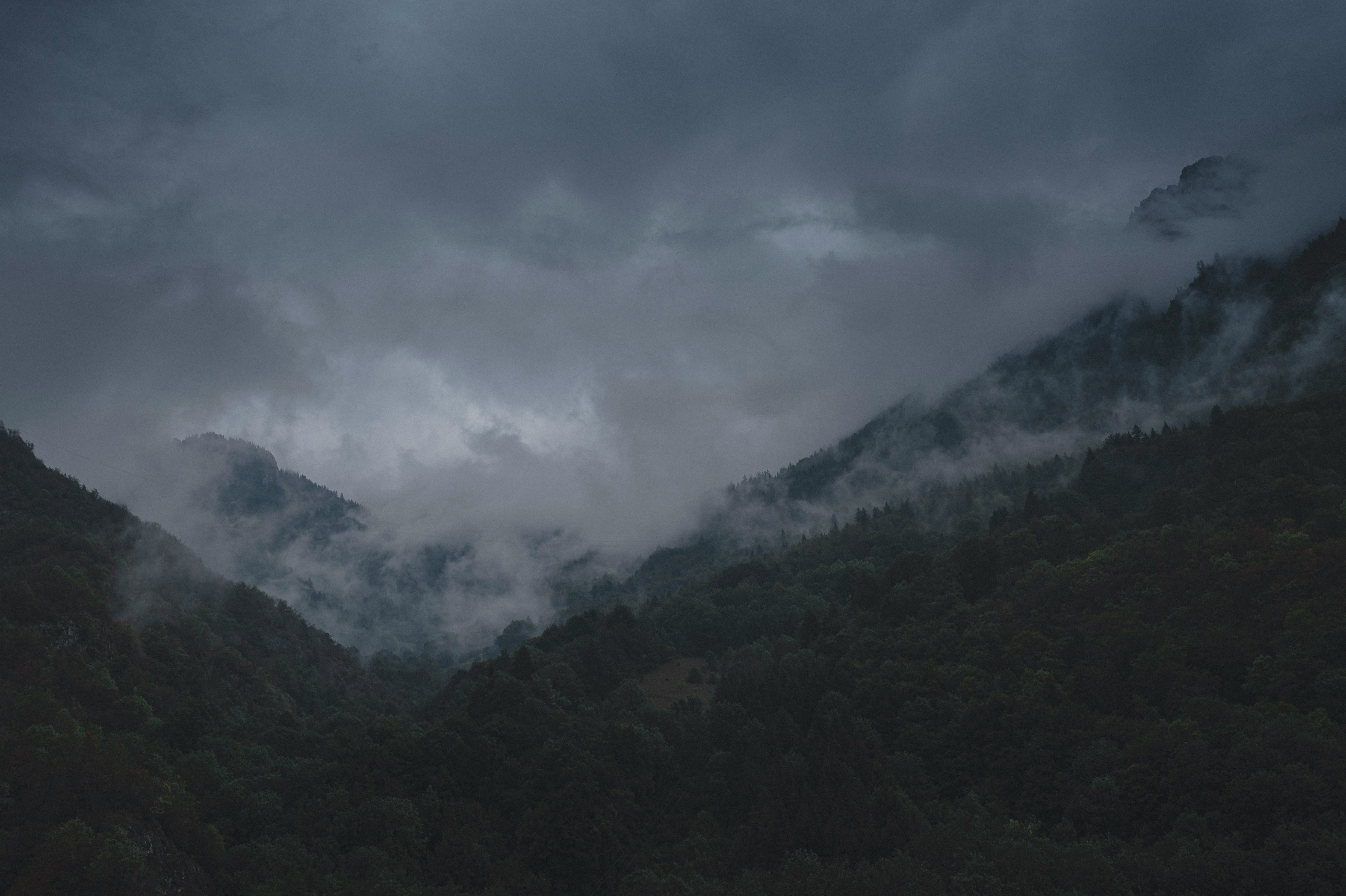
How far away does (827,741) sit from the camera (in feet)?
246

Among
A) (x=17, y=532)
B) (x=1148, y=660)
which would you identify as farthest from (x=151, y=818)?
(x=1148, y=660)

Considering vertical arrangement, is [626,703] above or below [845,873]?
above

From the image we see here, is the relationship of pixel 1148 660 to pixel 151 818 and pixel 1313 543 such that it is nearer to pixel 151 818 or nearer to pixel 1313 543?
pixel 1313 543

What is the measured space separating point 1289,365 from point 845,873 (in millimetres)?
195206

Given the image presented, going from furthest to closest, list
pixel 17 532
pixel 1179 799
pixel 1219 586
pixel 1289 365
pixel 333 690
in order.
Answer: pixel 1289 365
pixel 333 690
pixel 17 532
pixel 1219 586
pixel 1179 799

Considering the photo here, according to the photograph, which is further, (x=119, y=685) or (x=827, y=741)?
(x=119, y=685)

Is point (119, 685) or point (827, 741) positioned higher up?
point (119, 685)

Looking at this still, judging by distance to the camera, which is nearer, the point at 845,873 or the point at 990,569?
the point at 845,873

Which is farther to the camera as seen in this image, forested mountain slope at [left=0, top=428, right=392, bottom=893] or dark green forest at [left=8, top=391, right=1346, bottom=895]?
forested mountain slope at [left=0, top=428, right=392, bottom=893]

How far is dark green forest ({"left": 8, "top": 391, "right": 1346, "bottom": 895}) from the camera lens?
50.2m

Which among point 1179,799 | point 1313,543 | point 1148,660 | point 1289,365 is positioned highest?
point 1289,365

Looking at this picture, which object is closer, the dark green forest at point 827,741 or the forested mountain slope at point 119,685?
the dark green forest at point 827,741

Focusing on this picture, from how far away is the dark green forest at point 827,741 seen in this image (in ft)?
165

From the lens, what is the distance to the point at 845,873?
50.7m
